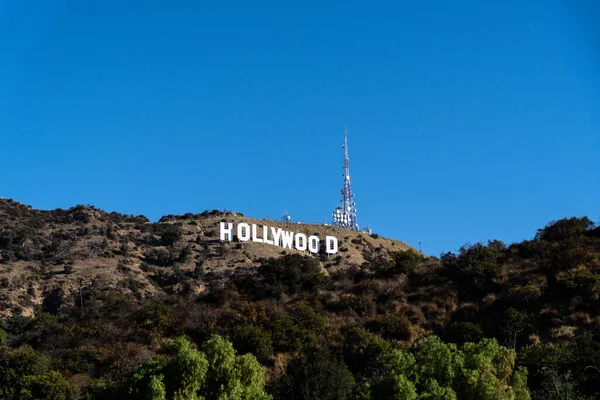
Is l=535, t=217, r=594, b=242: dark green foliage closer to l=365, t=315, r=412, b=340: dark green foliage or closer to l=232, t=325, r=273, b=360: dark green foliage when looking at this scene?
l=365, t=315, r=412, b=340: dark green foliage

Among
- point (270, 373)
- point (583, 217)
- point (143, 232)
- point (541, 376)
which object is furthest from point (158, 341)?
point (143, 232)

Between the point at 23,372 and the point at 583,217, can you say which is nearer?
the point at 23,372

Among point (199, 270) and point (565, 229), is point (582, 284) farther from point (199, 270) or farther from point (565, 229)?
point (199, 270)

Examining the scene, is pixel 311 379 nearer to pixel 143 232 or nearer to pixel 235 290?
pixel 235 290

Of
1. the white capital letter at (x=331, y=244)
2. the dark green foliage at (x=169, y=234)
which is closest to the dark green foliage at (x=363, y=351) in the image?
the white capital letter at (x=331, y=244)

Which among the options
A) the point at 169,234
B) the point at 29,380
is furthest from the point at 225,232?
the point at 29,380

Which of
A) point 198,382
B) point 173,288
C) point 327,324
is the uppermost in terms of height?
point 173,288

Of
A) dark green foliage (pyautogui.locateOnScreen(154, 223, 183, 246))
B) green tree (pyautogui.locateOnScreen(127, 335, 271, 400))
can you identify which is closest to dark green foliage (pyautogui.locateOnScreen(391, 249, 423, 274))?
green tree (pyautogui.locateOnScreen(127, 335, 271, 400))
